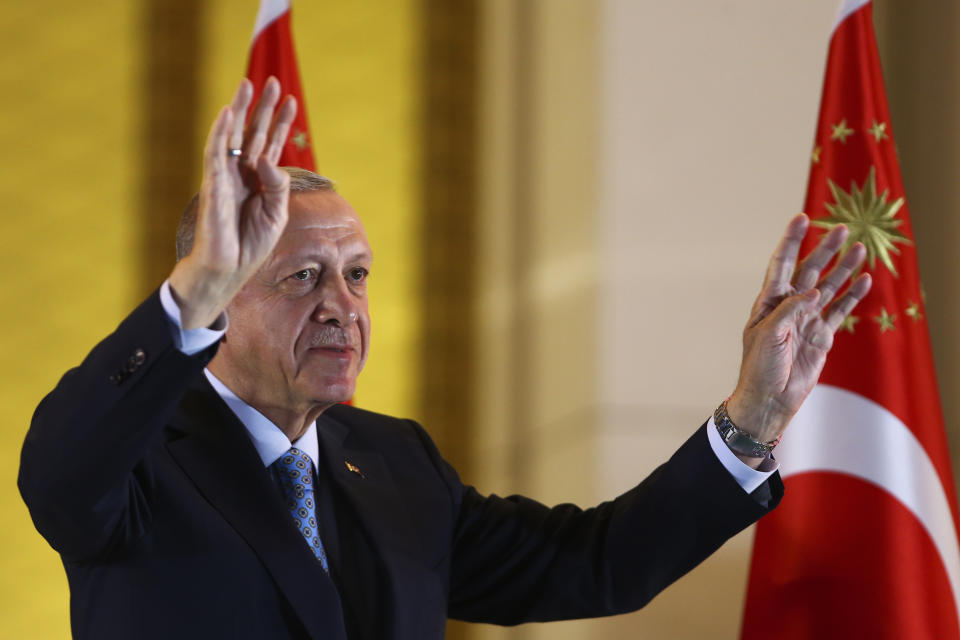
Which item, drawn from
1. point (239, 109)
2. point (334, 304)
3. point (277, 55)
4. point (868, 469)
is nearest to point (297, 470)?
point (334, 304)

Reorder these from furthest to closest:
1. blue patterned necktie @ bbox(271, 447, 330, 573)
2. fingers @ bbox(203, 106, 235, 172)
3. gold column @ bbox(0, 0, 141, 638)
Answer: gold column @ bbox(0, 0, 141, 638) < blue patterned necktie @ bbox(271, 447, 330, 573) < fingers @ bbox(203, 106, 235, 172)

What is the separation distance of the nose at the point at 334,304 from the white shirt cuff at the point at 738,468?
1.91 feet

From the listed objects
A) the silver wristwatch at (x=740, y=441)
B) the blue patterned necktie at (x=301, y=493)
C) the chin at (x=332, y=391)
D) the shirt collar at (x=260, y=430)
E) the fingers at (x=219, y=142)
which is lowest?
the blue patterned necktie at (x=301, y=493)

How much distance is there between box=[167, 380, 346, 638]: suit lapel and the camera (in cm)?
150

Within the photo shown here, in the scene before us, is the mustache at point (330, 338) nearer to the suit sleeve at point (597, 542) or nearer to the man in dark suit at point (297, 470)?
the man in dark suit at point (297, 470)

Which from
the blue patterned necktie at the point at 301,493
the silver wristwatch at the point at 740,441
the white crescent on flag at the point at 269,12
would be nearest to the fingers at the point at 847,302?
the silver wristwatch at the point at 740,441

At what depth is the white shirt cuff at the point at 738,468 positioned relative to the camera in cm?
166

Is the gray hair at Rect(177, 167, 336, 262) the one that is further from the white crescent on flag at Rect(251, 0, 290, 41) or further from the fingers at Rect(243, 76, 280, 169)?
the white crescent on flag at Rect(251, 0, 290, 41)

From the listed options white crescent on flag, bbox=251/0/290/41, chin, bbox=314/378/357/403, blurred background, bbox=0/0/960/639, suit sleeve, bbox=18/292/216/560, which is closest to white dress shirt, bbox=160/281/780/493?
chin, bbox=314/378/357/403

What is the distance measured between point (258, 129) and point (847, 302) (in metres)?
0.95

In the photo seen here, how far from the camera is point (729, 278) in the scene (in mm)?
2605

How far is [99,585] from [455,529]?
0.65 m

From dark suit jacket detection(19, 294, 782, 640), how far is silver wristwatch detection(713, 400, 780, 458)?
40 mm

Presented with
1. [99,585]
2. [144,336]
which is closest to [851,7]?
[144,336]
